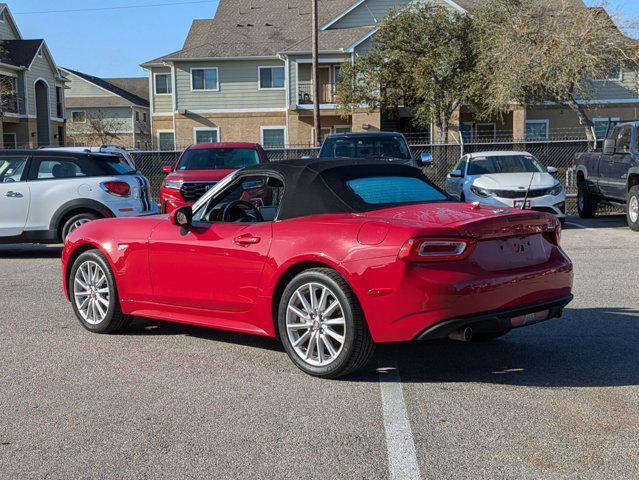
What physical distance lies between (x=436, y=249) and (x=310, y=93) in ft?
121

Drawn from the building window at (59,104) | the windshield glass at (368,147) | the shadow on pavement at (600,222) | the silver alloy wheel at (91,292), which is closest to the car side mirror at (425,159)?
the windshield glass at (368,147)

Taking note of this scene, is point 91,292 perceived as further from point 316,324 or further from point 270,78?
point 270,78

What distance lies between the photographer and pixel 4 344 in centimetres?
674

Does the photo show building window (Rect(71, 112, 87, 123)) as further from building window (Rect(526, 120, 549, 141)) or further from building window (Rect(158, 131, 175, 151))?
building window (Rect(526, 120, 549, 141))

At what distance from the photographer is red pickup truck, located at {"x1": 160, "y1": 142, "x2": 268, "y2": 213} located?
Answer: 15.1 meters

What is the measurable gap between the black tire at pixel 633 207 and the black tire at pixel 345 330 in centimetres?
1122

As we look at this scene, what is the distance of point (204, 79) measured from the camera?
1654 inches

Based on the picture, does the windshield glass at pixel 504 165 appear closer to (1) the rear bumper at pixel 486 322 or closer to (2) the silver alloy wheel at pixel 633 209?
(2) the silver alloy wheel at pixel 633 209

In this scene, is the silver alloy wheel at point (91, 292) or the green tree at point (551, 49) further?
the green tree at point (551, 49)

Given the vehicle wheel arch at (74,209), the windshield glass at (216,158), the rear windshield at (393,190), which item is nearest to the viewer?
the rear windshield at (393,190)

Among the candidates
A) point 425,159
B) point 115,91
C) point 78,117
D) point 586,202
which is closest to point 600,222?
point 586,202

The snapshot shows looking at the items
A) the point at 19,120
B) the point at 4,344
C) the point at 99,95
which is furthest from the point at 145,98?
the point at 4,344

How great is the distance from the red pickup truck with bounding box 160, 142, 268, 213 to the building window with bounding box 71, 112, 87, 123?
5213 centimetres

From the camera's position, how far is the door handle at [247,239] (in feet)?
19.1
